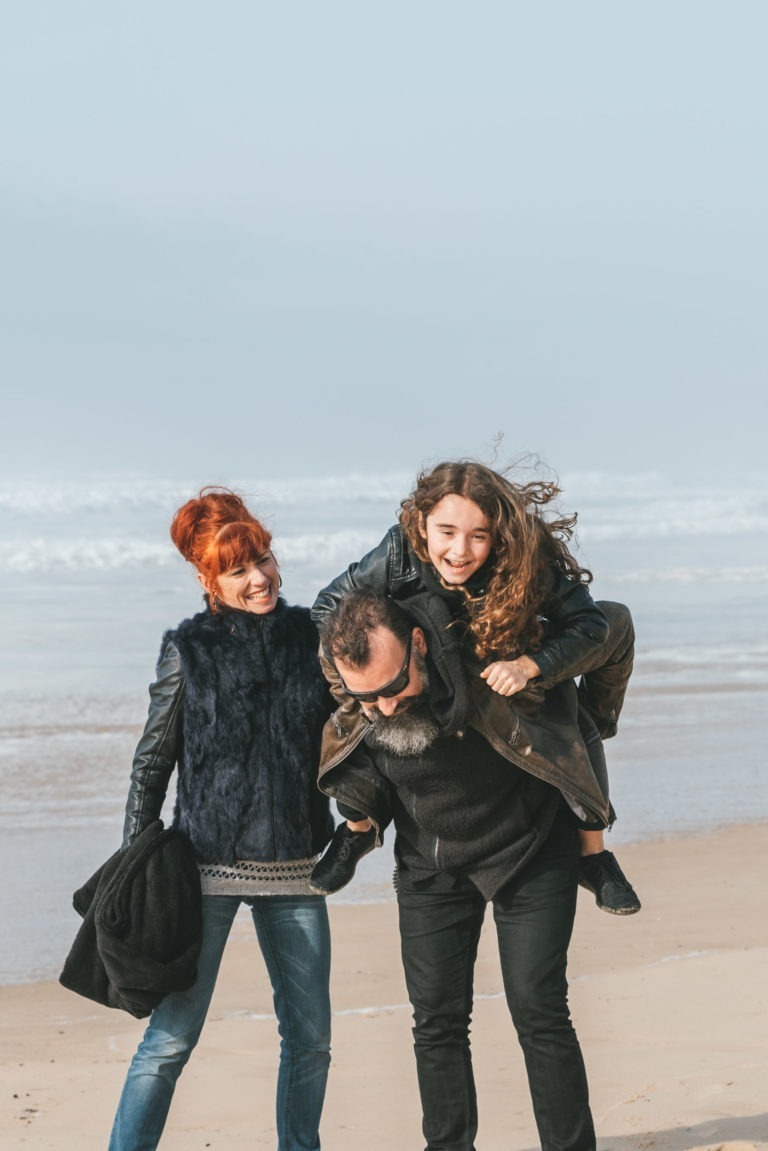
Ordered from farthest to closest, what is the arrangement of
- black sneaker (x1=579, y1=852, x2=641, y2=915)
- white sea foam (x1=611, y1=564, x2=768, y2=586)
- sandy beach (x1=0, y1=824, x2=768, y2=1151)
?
white sea foam (x1=611, y1=564, x2=768, y2=586) → sandy beach (x1=0, y1=824, x2=768, y2=1151) → black sneaker (x1=579, y1=852, x2=641, y2=915)

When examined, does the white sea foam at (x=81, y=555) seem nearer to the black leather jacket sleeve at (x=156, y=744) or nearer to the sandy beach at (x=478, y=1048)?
the sandy beach at (x=478, y=1048)

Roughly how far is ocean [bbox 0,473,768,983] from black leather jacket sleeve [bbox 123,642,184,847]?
52 centimetres

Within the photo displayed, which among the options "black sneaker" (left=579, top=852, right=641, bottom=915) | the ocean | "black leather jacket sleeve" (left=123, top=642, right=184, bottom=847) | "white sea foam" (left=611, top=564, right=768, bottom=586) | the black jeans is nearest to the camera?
the black jeans

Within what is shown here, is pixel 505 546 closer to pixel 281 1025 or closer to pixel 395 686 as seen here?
pixel 395 686

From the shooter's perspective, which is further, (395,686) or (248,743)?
(248,743)

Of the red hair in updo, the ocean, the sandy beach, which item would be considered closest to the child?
the red hair in updo

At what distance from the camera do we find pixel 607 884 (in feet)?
11.7

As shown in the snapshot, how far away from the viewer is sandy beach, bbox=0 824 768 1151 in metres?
4.44

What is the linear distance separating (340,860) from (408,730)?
Result: 45 cm

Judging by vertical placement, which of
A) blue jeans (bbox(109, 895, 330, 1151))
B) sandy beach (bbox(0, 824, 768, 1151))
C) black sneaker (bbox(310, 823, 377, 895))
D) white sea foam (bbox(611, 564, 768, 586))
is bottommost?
sandy beach (bbox(0, 824, 768, 1151))

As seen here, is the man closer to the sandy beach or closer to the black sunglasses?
the black sunglasses

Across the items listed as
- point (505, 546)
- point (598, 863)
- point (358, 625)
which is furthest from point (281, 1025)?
point (505, 546)

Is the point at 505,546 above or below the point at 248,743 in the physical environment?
above

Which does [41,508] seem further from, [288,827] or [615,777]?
[288,827]
